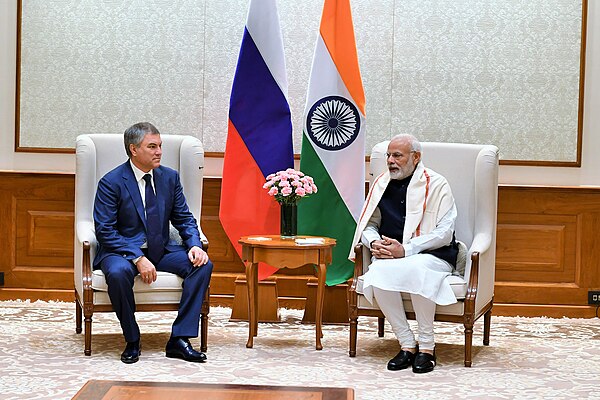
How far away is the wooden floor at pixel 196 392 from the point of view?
10.5ft

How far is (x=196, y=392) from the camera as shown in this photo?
3.30 metres

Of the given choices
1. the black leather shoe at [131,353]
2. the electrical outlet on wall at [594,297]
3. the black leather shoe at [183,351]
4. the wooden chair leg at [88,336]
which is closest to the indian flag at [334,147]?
the black leather shoe at [183,351]

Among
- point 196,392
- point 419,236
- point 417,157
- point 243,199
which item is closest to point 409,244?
point 419,236

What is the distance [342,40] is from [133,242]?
209cm

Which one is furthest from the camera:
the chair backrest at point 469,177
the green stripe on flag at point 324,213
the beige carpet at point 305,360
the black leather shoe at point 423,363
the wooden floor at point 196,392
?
the green stripe on flag at point 324,213

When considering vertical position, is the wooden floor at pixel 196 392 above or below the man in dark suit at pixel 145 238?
below

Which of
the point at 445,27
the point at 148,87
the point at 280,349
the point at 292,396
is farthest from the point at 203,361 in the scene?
the point at 445,27

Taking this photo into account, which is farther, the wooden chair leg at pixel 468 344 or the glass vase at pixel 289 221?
the glass vase at pixel 289 221

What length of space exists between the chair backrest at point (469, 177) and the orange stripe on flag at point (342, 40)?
26.5 inches

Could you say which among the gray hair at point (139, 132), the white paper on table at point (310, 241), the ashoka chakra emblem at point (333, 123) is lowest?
the white paper on table at point (310, 241)

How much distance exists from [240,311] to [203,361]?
121 cm

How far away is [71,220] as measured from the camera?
694 cm

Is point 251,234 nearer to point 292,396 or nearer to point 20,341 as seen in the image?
point 20,341

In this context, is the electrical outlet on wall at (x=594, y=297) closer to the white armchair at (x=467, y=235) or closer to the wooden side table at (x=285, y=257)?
the white armchair at (x=467, y=235)
